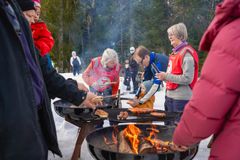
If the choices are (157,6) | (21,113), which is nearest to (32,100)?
(21,113)

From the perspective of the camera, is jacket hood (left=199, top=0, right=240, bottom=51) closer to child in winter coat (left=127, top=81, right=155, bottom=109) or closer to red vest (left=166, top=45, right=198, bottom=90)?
red vest (left=166, top=45, right=198, bottom=90)

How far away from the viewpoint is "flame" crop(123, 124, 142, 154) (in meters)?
2.74

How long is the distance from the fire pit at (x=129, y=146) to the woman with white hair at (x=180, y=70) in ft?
3.09

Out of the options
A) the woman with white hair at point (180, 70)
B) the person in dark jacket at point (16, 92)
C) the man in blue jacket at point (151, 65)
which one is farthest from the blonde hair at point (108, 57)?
the person in dark jacket at point (16, 92)

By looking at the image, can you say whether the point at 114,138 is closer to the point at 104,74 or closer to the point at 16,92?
the point at 16,92

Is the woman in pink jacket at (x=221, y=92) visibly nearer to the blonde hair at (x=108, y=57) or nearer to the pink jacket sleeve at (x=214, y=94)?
the pink jacket sleeve at (x=214, y=94)

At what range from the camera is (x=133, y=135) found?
2.85 metres

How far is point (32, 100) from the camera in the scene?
1575 mm

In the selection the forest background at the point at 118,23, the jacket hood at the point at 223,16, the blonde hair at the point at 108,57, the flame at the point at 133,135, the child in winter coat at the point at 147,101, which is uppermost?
the jacket hood at the point at 223,16

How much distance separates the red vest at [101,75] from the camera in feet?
17.2

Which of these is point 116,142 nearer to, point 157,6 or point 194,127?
point 194,127

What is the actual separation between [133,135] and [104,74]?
8.23 ft

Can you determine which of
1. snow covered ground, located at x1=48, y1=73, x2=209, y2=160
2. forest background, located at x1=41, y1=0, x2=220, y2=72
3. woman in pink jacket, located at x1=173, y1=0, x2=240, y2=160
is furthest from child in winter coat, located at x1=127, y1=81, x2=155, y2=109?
forest background, located at x1=41, y1=0, x2=220, y2=72

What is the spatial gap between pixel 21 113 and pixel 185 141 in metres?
0.87
